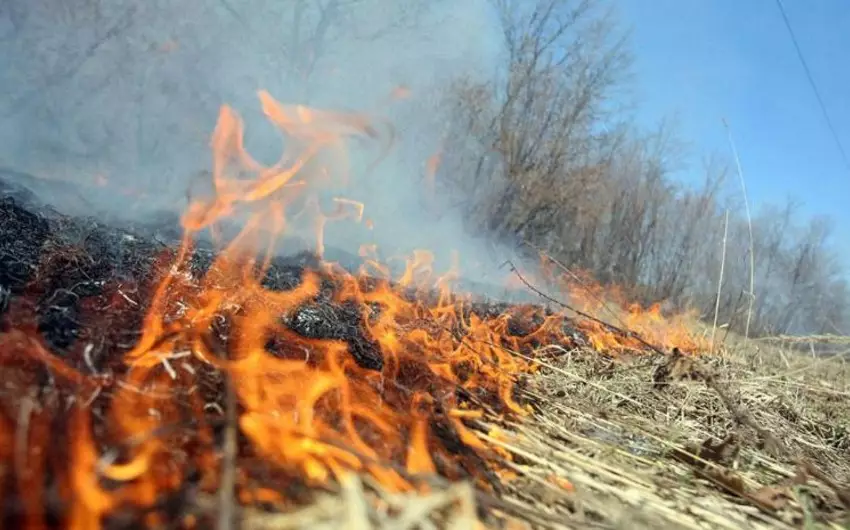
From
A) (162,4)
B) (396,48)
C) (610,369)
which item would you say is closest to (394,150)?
(396,48)

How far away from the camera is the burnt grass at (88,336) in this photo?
4.37ft

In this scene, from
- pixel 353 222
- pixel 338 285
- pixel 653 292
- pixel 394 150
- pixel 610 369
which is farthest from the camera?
pixel 653 292

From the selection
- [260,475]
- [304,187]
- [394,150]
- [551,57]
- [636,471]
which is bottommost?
[260,475]

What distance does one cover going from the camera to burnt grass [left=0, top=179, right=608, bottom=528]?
1.33 m

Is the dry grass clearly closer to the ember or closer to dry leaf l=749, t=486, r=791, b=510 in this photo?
dry leaf l=749, t=486, r=791, b=510

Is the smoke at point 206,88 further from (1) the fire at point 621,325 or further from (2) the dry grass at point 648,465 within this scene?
(2) the dry grass at point 648,465

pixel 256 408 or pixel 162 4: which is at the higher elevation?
pixel 162 4

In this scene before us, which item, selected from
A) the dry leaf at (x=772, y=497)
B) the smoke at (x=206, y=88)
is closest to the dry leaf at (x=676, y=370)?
the dry leaf at (x=772, y=497)

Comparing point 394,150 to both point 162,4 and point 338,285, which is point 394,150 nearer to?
point 162,4

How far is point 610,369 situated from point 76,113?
1153 centimetres

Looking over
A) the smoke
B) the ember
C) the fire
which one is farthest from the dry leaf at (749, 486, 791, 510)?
the smoke

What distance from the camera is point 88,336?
7.03 ft

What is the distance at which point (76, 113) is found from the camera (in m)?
11.2

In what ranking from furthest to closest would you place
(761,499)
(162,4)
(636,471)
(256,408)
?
(162,4) < (636,471) < (761,499) < (256,408)
